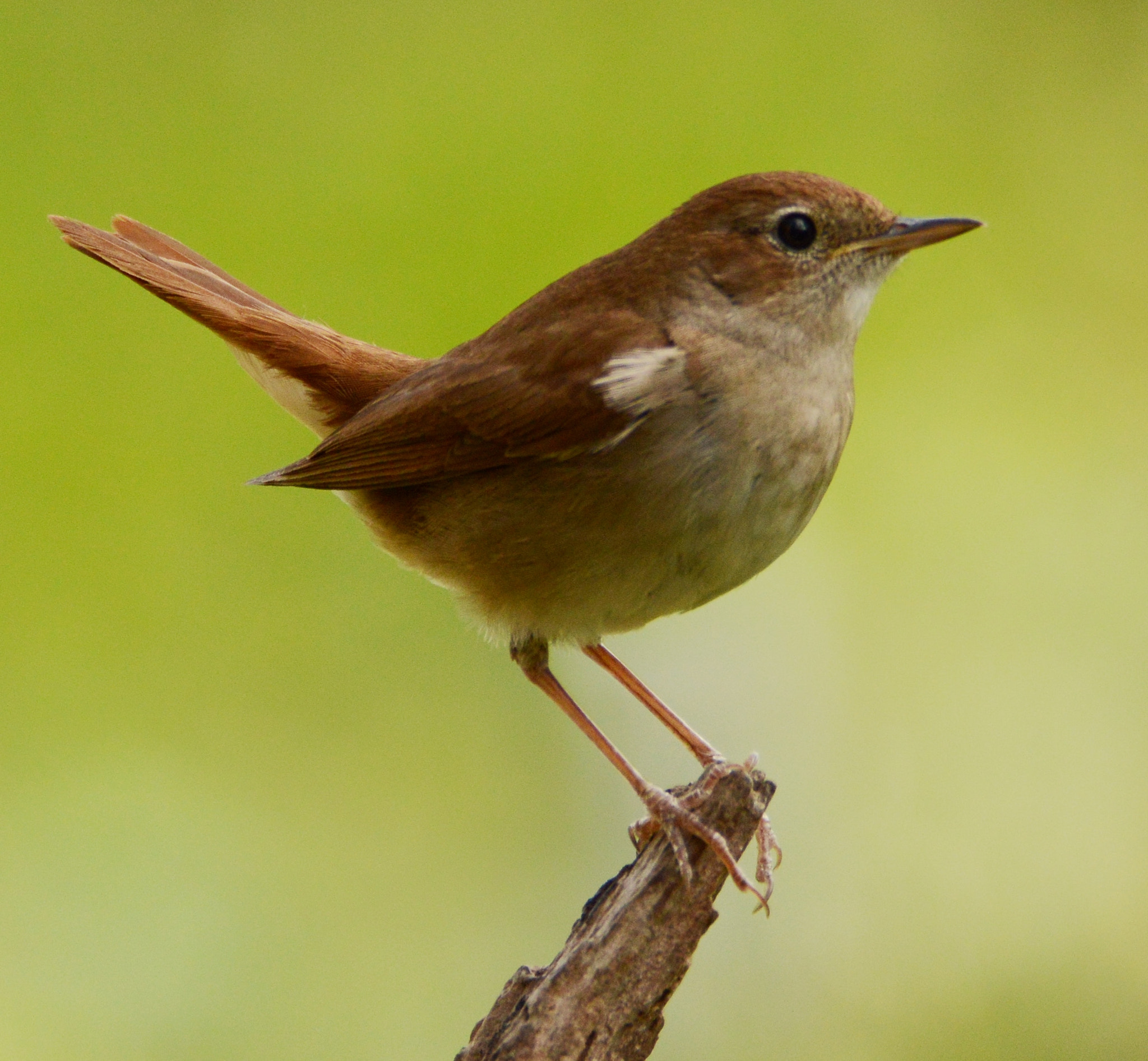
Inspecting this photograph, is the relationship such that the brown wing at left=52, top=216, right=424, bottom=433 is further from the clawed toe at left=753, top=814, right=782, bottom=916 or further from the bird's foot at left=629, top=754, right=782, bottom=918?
the clawed toe at left=753, top=814, right=782, bottom=916

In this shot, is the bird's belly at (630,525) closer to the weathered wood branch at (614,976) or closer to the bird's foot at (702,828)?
the bird's foot at (702,828)

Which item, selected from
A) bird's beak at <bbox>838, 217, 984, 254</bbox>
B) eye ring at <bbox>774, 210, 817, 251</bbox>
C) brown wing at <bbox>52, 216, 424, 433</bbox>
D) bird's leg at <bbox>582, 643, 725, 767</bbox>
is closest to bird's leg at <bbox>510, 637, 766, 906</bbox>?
bird's leg at <bbox>582, 643, 725, 767</bbox>

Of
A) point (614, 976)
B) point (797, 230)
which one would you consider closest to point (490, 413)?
point (797, 230)

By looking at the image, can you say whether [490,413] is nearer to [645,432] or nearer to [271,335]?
[645,432]

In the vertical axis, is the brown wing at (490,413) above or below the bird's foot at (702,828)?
above

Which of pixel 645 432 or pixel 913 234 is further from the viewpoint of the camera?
pixel 913 234

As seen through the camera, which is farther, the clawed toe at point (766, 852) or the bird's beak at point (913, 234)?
the clawed toe at point (766, 852)

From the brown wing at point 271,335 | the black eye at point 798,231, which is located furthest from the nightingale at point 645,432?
→ the brown wing at point 271,335
